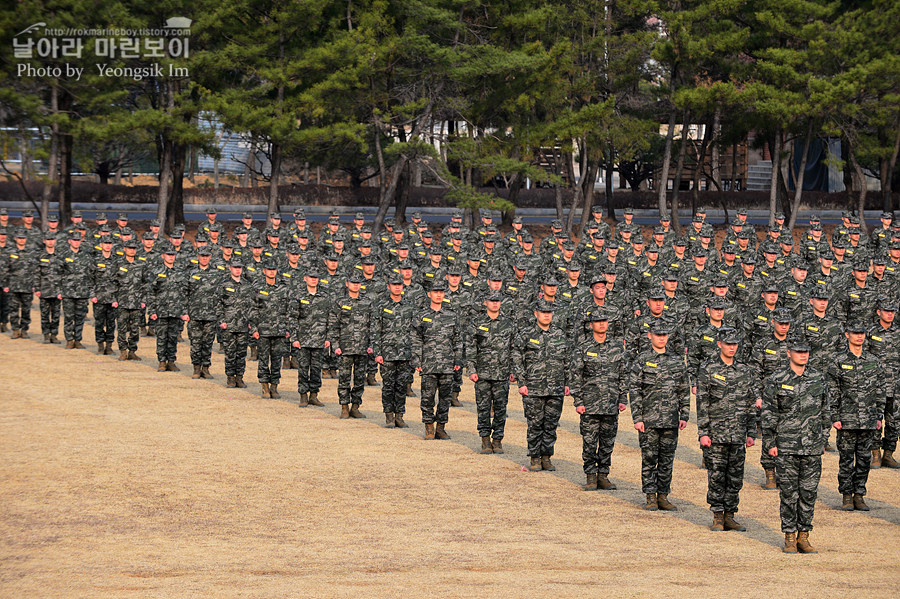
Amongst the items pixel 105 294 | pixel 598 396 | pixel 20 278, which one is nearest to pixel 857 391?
pixel 598 396

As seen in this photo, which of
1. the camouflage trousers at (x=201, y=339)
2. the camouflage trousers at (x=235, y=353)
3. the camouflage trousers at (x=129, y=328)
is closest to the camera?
the camouflage trousers at (x=235, y=353)

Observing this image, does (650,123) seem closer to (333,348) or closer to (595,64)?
(595,64)

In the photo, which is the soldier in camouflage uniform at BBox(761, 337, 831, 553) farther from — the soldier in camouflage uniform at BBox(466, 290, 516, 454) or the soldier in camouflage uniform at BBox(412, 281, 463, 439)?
the soldier in camouflage uniform at BBox(412, 281, 463, 439)

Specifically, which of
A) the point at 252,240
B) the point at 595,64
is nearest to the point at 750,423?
the point at 252,240

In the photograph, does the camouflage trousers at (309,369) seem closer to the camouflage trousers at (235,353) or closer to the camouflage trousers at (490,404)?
the camouflage trousers at (235,353)

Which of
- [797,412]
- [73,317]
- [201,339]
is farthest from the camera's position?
[73,317]

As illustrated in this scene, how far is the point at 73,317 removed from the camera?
73.8 ft

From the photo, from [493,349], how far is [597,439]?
7.01 ft

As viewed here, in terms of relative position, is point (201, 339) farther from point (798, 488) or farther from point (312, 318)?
point (798, 488)

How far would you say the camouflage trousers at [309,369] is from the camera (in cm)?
1772

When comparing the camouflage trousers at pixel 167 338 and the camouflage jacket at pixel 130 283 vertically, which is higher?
the camouflage jacket at pixel 130 283

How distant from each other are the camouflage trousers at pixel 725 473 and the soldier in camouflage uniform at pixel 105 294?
45.1 feet

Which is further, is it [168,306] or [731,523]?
[168,306]

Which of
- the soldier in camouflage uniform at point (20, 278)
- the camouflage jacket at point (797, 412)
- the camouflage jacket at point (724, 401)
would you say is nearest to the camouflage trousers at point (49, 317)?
the soldier in camouflage uniform at point (20, 278)
